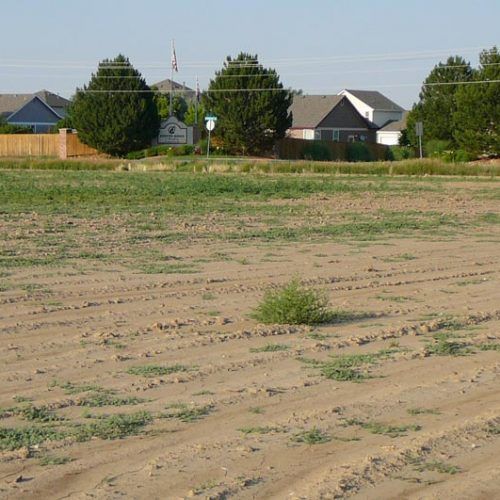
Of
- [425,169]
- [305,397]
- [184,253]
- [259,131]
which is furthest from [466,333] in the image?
[259,131]

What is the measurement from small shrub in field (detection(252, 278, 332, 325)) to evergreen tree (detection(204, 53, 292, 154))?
240 ft

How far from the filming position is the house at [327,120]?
113m

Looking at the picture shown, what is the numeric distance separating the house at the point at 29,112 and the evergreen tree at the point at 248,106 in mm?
30408

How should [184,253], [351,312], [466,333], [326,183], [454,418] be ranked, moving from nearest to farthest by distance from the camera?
1. [454,418]
2. [466,333]
3. [351,312]
4. [184,253]
5. [326,183]

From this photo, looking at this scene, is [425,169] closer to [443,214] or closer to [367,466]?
[443,214]

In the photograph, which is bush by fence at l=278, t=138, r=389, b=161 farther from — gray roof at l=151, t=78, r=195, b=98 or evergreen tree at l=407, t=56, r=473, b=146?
gray roof at l=151, t=78, r=195, b=98

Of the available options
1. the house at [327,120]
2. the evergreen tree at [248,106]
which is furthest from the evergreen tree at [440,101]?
the house at [327,120]

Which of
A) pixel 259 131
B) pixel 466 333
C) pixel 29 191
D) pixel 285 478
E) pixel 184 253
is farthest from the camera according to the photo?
pixel 259 131

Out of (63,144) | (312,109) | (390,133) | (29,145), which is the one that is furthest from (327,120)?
(29,145)

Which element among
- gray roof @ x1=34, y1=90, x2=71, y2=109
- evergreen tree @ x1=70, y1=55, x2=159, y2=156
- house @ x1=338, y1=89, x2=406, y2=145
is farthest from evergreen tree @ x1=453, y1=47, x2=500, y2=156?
gray roof @ x1=34, y1=90, x2=71, y2=109

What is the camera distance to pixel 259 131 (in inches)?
3393

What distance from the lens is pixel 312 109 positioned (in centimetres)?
11488

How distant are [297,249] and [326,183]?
2541 cm

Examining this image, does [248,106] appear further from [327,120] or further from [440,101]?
[327,120]
